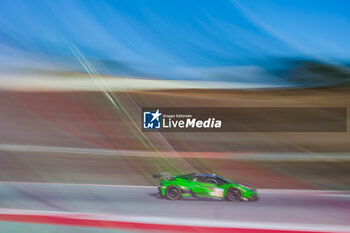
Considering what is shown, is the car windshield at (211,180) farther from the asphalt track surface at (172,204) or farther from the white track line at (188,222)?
the white track line at (188,222)

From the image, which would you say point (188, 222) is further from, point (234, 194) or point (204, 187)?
point (234, 194)

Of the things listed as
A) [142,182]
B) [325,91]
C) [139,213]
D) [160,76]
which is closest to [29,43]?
[160,76]

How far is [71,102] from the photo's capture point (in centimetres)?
235

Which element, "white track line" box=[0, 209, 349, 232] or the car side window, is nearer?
"white track line" box=[0, 209, 349, 232]

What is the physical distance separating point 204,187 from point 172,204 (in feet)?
0.88

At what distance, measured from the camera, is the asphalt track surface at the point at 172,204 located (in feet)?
7.23

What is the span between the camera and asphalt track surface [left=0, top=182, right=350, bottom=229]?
7.23 feet

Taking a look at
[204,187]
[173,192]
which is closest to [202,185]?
[204,187]

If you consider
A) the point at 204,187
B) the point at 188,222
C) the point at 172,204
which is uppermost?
the point at 204,187

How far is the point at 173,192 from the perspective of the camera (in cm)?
228

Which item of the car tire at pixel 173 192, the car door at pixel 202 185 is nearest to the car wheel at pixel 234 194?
the car door at pixel 202 185

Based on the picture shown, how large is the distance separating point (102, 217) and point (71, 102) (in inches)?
34.8

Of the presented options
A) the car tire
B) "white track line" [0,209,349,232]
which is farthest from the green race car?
"white track line" [0,209,349,232]

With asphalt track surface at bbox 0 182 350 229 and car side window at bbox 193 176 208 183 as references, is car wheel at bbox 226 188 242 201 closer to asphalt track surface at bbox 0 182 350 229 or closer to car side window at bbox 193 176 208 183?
asphalt track surface at bbox 0 182 350 229
